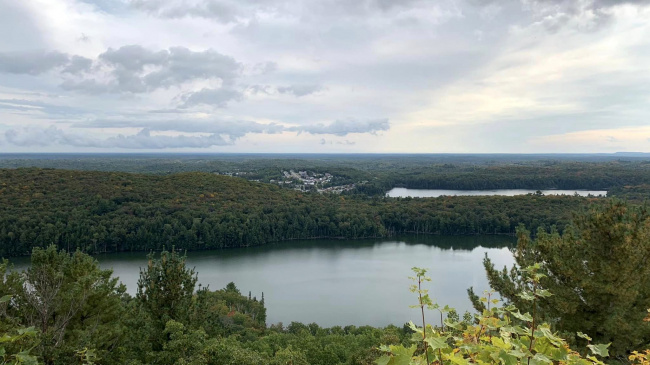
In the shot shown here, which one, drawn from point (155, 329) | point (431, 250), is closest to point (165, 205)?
point (431, 250)

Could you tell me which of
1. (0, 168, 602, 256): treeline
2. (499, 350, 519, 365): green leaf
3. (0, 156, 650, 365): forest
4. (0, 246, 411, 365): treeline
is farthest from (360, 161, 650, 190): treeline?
(499, 350, 519, 365): green leaf

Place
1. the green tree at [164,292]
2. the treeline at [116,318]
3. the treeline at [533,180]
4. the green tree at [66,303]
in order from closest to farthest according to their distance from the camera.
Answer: the treeline at [116,318]
the green tree at [66,303]
the green tree at [164,292]
the treeline at [533,180]

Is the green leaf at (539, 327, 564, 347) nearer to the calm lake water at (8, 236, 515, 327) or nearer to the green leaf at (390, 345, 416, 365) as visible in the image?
the green leaf at (390, 345, 416, 365)

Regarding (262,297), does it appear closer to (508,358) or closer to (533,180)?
(508,358)

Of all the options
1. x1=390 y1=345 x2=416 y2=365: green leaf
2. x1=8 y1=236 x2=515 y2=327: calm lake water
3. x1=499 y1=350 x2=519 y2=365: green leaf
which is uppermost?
x1=499 y1=350 x2=519 y2=365: green leaf

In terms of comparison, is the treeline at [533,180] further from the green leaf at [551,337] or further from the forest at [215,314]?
the green leaf at [551,337]

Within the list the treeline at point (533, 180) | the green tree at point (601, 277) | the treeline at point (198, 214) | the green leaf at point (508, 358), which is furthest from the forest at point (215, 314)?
the treeline at point (533, 180)
